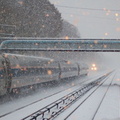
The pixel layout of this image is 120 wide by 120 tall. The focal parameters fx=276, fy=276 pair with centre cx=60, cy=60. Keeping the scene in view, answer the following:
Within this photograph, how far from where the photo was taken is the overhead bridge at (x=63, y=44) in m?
50.1

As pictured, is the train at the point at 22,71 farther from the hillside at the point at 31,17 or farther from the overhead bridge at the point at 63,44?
the hillside at the point at 31,17

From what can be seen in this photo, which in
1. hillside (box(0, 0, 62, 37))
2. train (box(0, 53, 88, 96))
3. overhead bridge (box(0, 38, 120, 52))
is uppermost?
hillside (box(0, 0, 62, 37))

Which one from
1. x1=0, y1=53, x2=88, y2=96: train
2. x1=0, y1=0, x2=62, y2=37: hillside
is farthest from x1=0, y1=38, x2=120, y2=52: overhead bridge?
x1=0, y1=0, x2=62, y2=37: hillside

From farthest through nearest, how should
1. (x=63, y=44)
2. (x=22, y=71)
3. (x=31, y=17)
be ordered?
(x=31, y=17) → (x=63, y=44) → (x=22, y=71)

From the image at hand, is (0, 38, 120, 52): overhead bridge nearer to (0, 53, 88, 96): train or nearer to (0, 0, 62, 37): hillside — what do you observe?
(0, 53, 88, 96): train

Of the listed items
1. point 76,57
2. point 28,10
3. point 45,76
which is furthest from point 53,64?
point 76,57

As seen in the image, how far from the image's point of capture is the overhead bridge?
50.1 metres

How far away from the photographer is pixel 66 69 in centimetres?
4372

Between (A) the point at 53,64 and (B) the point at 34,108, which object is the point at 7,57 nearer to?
(B) the point at 34,108

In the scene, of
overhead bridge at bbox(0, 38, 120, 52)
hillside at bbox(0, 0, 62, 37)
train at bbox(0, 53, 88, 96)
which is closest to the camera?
train at bbox(0, 53, 88, 96)

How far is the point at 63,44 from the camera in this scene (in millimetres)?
52094

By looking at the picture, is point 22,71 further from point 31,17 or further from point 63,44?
point 31,17

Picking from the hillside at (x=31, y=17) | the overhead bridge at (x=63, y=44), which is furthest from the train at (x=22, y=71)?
the hillside at (x=31, y=17)

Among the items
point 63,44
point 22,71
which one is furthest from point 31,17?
point 22,71
